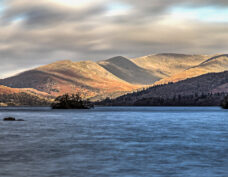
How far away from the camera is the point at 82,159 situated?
4916 centimetres

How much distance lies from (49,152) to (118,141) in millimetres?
18506

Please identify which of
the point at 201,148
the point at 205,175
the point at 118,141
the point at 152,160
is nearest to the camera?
the point at 205,175

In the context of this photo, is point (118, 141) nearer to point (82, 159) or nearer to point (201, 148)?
point (201, 148)

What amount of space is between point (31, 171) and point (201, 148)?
29.2 meters

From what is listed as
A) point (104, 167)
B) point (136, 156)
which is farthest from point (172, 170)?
point (136, 156)

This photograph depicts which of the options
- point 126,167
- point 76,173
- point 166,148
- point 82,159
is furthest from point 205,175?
point 166,148

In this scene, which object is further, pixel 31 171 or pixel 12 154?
pixel 12 154

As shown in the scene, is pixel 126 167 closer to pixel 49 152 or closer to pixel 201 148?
pixel 49 152

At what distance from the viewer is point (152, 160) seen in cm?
4888

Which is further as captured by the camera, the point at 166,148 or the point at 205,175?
the point at 166,148

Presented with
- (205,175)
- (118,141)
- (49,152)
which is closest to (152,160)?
(205,175)

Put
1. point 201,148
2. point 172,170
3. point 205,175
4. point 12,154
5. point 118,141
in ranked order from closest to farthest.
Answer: point 205,175 → point 172,170 → point 12,154 → point 201,148 → point 118,141

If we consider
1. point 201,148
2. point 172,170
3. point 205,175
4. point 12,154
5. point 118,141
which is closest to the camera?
point 205,175

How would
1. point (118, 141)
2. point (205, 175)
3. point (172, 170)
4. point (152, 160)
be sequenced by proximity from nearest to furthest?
point (205, 175) → point (172, 170) → point (152, 160) → point (118, 141)
